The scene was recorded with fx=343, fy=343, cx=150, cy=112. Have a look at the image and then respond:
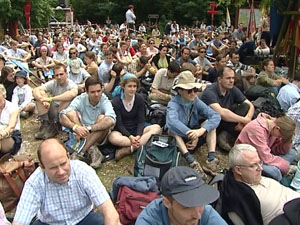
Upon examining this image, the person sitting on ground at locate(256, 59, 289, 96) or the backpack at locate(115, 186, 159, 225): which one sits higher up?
the person sitting on ground at locate(256, 59, 289, 96)

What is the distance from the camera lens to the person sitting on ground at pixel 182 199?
204 cm

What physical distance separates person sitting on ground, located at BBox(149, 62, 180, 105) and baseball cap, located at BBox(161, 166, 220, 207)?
4049 mm

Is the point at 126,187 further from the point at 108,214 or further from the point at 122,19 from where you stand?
the point at 122,19

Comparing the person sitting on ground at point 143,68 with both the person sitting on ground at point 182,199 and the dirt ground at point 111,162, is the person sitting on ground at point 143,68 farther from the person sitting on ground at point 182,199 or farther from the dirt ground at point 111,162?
the person sitting on ground at point 182,199

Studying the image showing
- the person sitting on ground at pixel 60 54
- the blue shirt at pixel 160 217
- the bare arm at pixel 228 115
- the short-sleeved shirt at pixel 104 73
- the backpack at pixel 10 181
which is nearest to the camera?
the blue shirt at pixel 160 217

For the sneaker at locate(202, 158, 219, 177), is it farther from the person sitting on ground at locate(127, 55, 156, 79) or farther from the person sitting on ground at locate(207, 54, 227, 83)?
the person sitting on ground at locate(127, 55, 156, 79)

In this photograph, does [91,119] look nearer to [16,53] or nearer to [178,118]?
[178,118]

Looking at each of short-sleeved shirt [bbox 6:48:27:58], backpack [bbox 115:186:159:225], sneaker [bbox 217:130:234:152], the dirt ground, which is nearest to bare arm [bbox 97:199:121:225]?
backpack [bbox 115:186:159:225]

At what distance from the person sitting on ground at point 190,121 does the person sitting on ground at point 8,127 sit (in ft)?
6.64

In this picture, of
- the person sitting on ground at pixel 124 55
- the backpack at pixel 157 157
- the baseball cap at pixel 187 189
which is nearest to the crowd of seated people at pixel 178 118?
the backpack at pixel 157 157

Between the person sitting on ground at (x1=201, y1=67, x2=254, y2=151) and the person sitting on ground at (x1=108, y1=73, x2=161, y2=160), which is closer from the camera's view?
the person sitting on ground at (x1=108, y1=73, x2=161, y2=160)

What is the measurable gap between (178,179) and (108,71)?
542cm

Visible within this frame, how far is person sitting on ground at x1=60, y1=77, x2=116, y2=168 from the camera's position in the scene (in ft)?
15.2

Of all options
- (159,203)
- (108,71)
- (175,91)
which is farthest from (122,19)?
(159,203)
